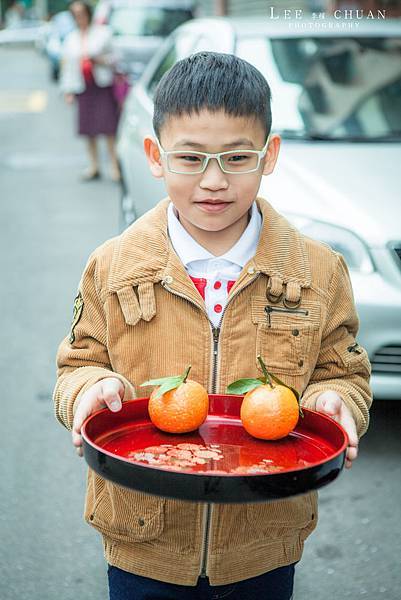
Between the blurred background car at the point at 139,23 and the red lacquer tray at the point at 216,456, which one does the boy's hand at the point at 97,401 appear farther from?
the blurred background car at the point at 139,23

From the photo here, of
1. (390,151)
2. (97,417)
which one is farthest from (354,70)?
(97,417)

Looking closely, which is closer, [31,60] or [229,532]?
[229,532]

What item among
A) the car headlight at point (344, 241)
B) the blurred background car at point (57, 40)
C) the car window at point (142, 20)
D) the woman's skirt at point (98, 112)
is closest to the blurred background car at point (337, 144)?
the car headlight at point (344, 241)

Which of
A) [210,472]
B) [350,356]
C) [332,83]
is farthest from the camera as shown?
[332,83]

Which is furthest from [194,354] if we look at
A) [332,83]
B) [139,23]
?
[139,23]

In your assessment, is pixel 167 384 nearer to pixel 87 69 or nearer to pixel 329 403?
pixel 329 403

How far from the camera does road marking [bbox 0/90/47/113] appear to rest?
18031 millimetres

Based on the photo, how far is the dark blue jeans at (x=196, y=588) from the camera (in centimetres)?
189

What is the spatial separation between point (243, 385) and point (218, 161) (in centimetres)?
43

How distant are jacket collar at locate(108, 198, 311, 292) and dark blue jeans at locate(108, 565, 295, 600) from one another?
0.62 m

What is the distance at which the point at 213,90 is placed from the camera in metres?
1.77

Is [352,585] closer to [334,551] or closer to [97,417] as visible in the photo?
[334,551]

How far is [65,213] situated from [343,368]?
721 cm

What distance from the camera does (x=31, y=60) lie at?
118 feet
